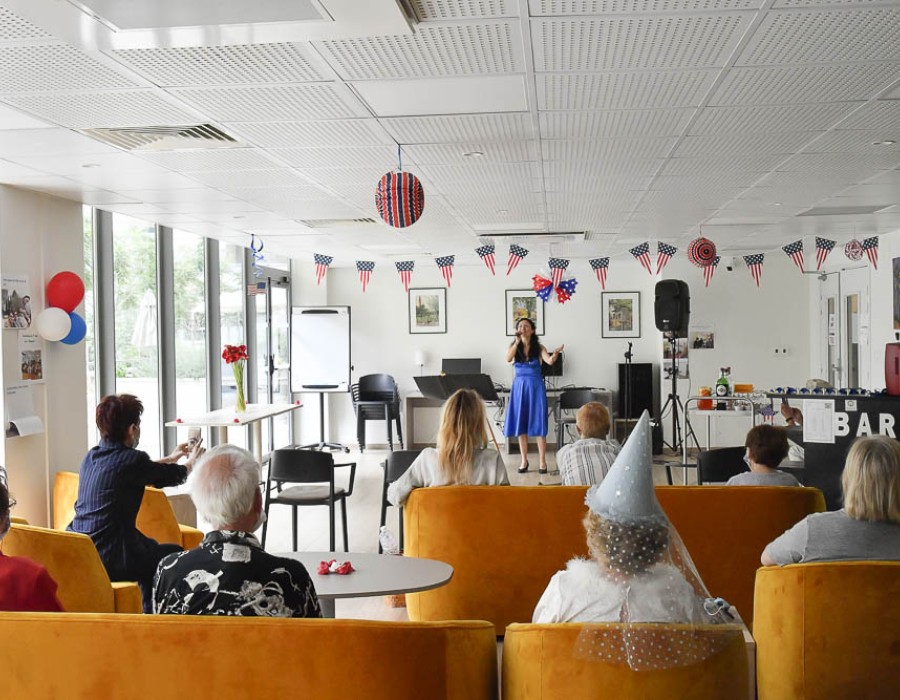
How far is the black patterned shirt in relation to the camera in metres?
2.57

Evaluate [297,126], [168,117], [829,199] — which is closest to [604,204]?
[829,199]

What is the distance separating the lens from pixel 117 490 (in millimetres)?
4375

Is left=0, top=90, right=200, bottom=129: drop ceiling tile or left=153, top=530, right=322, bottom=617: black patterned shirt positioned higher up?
left=0, top=90, right=200, bottom=129: drop ceiling tile

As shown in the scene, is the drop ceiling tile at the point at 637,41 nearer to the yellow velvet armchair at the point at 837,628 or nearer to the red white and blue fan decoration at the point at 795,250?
the yellow velvet armchair at the point at 837,628

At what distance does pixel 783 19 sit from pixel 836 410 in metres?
3.78

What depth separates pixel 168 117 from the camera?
443cm

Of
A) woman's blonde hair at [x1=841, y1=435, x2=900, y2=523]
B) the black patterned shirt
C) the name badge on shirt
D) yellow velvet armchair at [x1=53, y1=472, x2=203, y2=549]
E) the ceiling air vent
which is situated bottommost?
yellow velvet armchair at [x1=53, y1=472, x2=203, y2=549]

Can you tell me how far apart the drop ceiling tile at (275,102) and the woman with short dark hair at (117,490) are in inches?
57.8

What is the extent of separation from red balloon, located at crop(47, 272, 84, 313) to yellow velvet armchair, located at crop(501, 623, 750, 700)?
4.94 m

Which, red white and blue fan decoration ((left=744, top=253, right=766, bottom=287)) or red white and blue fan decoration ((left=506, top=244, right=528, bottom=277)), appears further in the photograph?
red white and blue fan decoration ((left=744, top=253, right=766, bottom=287))

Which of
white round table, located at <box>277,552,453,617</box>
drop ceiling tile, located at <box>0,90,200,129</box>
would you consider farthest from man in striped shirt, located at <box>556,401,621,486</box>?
drop ceiling tile, located at <box>0,90,200,129</box>

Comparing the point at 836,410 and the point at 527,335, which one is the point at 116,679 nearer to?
the point at 836,410

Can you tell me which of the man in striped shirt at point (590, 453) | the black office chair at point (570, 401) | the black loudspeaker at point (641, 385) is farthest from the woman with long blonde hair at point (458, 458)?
the black loudspeaker at point (641, 385)

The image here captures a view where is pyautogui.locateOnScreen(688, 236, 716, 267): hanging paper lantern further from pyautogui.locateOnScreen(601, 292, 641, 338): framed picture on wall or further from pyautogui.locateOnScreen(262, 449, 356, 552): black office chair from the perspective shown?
pyautogui.locateOnScreen(262, 449, 356, 552): black office chair
